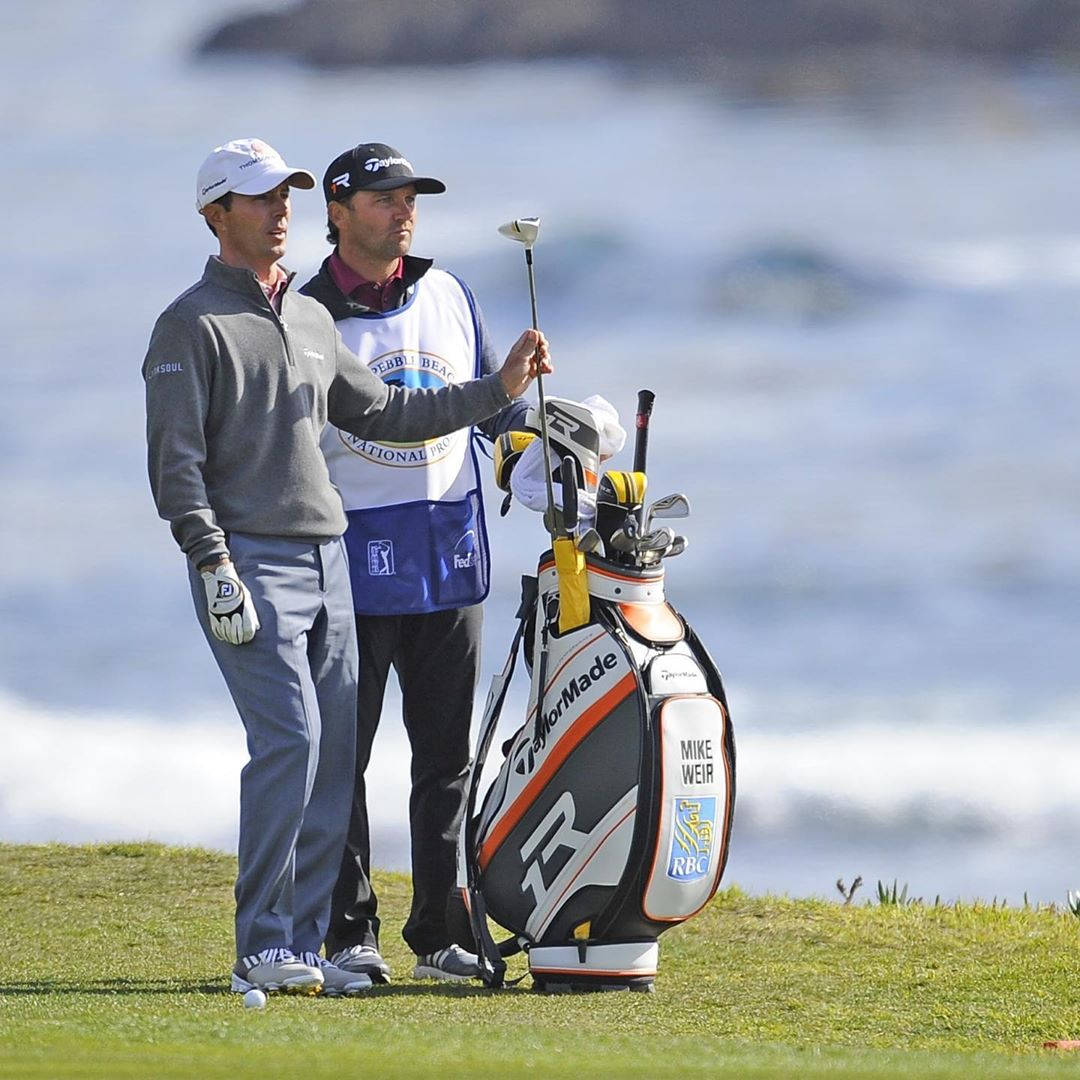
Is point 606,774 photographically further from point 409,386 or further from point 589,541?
point 409,386

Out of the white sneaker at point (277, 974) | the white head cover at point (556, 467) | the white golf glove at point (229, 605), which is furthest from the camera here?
the white head cover at point (556, 467)

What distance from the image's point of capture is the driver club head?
512cm

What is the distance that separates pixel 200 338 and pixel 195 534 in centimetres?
50

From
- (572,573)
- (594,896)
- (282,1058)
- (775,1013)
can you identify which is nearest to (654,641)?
(572,573)

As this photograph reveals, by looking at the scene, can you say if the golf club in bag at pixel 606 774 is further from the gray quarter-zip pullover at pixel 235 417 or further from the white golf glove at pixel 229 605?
the white golf glove at pixel 229 605

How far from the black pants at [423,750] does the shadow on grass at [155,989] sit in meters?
0.30

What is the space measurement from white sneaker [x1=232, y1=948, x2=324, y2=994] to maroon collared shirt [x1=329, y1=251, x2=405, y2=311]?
181 centimetres

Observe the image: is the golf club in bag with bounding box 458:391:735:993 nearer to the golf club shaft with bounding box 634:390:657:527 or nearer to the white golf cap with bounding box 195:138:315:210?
the golf club shaft with bounding box 634:390:657:527

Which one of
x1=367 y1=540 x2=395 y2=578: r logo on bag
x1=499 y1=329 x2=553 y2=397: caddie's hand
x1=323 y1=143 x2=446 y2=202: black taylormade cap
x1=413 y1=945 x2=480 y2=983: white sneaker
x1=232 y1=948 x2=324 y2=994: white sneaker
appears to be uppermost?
x1=323 y1=143 x2=446 y2=202: black taylormade cap

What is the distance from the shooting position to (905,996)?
4938 mm

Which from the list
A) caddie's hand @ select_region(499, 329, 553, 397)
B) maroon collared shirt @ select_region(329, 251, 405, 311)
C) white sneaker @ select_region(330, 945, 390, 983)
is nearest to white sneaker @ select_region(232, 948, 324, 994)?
white sneaker @ select_region(330, 945, 390, 983)

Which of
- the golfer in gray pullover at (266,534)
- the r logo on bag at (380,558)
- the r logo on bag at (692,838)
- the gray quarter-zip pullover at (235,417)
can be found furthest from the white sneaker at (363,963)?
the gray quarter-zip pullover at (235,417)

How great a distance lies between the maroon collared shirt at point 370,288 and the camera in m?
5.35

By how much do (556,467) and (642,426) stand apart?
27cm
